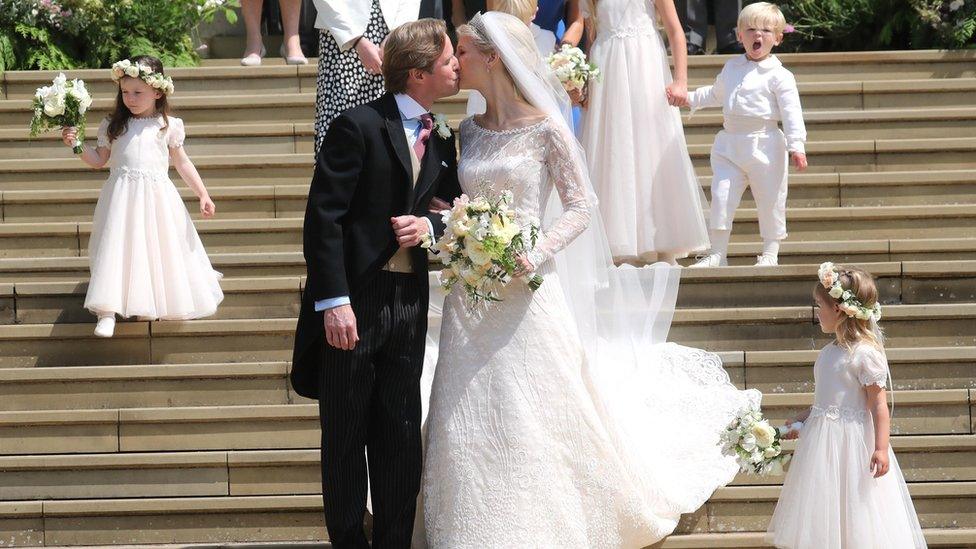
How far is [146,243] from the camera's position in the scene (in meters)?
8.23

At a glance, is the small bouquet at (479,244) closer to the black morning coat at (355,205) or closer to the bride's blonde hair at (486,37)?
the black morning coat at (355,205)

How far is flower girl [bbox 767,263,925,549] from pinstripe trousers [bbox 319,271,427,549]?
1.53 m

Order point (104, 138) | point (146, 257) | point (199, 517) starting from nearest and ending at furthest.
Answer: point (199, 517) < point (146, 257) < point (104, 138)

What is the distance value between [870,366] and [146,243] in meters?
4.05

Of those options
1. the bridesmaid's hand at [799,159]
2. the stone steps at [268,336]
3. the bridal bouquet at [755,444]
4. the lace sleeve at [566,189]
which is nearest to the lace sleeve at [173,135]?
the stone steps at [268,336]

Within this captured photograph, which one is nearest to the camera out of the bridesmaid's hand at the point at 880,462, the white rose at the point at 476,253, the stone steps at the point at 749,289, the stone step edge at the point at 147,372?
the white rose at the point at 476,253

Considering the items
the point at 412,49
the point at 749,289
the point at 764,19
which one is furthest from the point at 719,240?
the point at 412,49

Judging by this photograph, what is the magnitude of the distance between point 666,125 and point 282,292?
2370mm

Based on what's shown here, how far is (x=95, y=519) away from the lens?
6.97 metres

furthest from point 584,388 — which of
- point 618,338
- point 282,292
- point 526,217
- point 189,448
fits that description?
point 282,292

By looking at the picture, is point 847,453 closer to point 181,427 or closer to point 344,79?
point 344,79

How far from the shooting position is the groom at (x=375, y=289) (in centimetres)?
566

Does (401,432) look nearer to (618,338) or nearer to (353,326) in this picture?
(353,326)

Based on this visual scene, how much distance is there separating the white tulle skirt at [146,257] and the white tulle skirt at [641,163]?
7.42 feet
